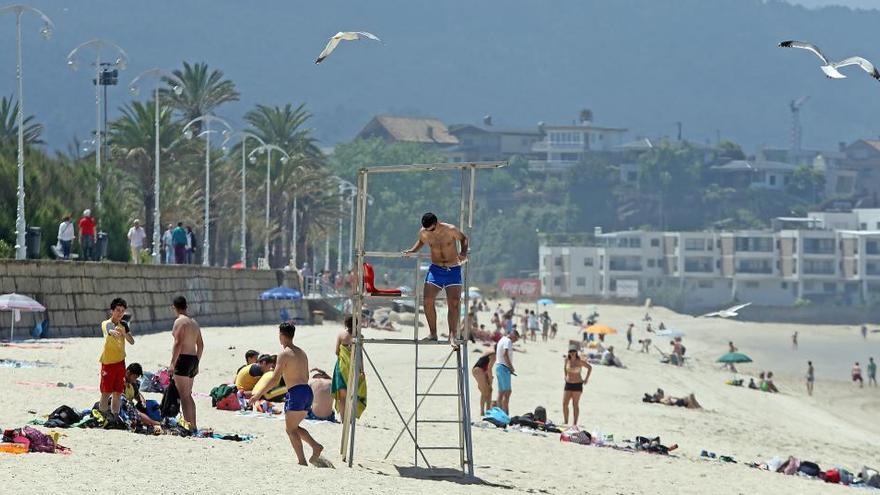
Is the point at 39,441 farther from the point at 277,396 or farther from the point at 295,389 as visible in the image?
→ the point at 277,396

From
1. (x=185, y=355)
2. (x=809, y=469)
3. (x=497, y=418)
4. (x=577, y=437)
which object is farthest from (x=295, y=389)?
(x=809, y=469)

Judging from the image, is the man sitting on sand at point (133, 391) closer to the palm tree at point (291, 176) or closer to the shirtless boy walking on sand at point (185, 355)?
the shirtless boy walking on sand at point (185, 355)

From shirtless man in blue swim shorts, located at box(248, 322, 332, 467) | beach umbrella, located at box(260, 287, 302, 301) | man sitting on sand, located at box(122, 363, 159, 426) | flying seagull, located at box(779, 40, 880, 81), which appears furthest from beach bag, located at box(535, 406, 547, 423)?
beach umbrella, located at box(260, 287, 302, 301)

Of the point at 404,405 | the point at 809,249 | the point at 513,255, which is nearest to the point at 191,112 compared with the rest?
the point at 404,405

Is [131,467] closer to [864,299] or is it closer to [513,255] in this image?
[864,299]

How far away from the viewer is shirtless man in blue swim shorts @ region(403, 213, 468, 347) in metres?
16.1

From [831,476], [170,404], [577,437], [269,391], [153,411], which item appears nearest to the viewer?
[153,411]

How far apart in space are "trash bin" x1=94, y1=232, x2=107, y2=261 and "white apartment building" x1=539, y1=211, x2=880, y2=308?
112m

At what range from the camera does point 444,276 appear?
1636cm

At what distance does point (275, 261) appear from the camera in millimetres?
83438

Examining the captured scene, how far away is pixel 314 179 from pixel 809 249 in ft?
274

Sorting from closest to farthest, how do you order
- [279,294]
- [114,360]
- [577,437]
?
[114,360] < [577,437] < [279,294]

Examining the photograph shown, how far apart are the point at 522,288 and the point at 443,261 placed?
5516 inches

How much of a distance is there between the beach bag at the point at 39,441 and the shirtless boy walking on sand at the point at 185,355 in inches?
97.4
